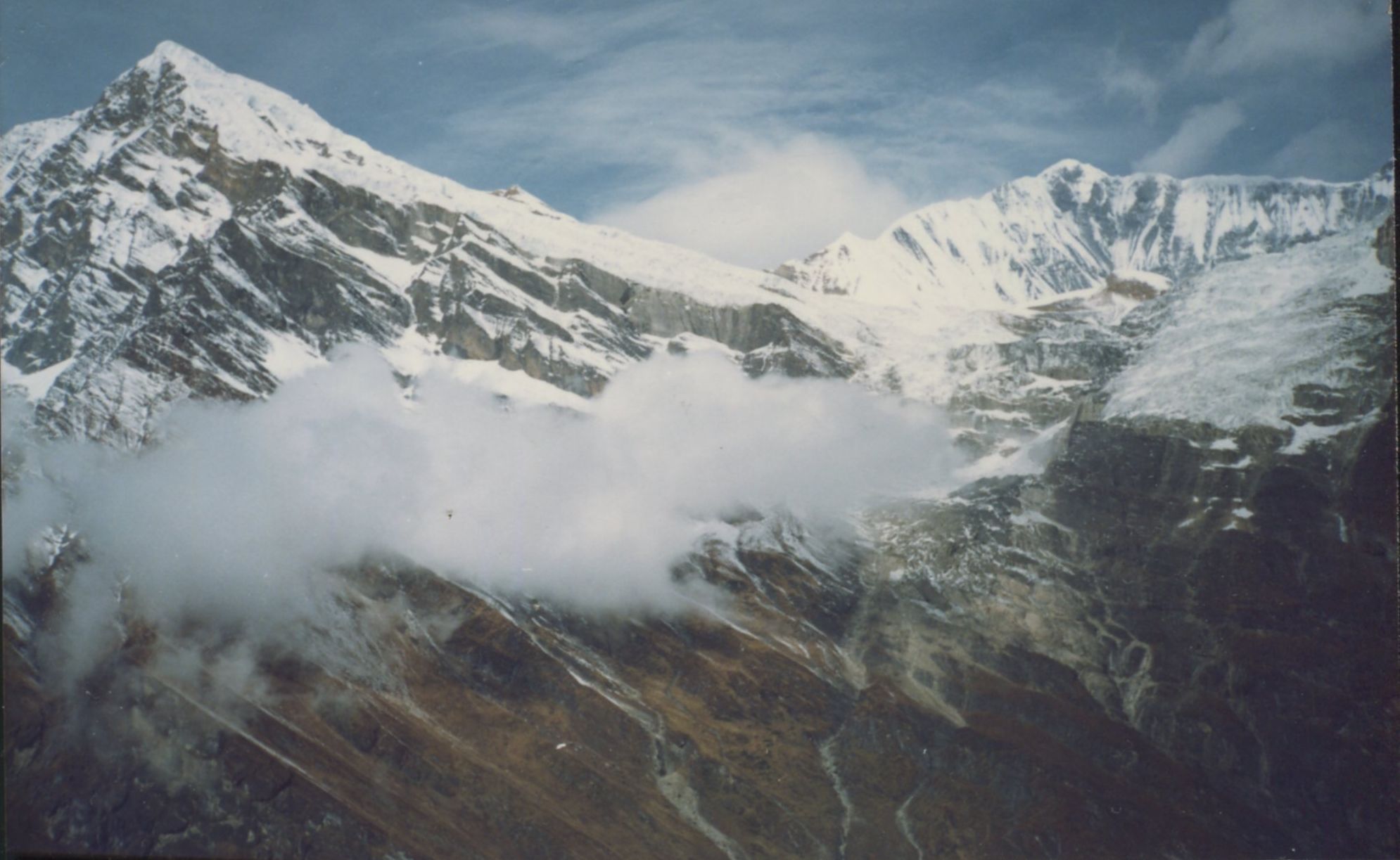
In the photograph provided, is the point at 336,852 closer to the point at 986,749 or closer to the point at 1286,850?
the point at 986,749

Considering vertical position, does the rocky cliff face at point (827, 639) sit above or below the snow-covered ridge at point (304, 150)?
below

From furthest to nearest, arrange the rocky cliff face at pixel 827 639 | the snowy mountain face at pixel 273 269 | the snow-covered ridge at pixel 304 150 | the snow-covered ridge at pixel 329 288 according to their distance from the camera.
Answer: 1. the snow-covered ridge at pixel 304 150
2. the snowy mountain face at pixel 273 269
3. the snow-covered ridge at pixel 329 288
4. the rocky cliff face at pixel 827 639

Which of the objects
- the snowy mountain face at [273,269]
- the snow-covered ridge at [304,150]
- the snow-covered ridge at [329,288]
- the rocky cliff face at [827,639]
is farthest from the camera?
the snow-covered ridge at [304,150]

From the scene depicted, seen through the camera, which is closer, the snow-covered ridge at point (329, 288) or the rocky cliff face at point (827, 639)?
the rocky cliff face at point (827, 639)

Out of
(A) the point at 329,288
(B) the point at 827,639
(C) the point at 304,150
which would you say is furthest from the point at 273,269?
(B) the point at 827,639

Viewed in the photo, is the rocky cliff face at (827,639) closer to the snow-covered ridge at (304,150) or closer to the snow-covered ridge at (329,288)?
the snow-covered ridge at (329,288)

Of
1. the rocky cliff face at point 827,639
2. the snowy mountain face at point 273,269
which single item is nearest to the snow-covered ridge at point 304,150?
the snowy mountain face at point 273,269

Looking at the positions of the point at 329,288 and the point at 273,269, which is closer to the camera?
the point at 273,269

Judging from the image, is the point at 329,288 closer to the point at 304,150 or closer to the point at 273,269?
the point at 273,269
